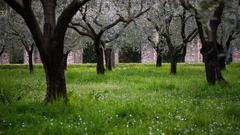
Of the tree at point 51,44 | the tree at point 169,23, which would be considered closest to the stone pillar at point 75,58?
the tree at point 169,23

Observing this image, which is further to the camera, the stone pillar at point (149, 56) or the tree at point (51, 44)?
the stone pillar at point (149, 56)

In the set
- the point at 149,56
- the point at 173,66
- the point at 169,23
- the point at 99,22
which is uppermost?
the point at 99,22

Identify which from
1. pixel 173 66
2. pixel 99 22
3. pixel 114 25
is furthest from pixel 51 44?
pixel 99 22

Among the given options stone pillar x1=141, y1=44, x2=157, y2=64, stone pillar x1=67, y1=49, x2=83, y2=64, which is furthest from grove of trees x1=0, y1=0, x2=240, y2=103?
stone pillar x1=67, y1=49, x2=83, y2=64

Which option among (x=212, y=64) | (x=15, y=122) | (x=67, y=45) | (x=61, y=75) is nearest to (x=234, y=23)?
(x=15, y=122)

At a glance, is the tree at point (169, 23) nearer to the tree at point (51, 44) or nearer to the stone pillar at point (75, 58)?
the tree at point (51, 44)

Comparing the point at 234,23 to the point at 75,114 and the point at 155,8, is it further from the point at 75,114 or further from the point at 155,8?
the point at 155,8

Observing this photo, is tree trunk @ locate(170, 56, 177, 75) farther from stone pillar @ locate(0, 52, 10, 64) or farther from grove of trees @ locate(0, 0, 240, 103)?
stone pillar @ locate(0, 52, 10, 64)

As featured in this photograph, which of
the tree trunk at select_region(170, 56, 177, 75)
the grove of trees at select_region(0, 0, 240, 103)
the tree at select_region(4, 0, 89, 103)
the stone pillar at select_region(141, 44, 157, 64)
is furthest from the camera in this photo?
the stone pillar at select_region(141, 44, 157, 64)

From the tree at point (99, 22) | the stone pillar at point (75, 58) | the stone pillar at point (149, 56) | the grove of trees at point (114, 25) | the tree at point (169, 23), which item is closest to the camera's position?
the grove of trees at point (114, 25)

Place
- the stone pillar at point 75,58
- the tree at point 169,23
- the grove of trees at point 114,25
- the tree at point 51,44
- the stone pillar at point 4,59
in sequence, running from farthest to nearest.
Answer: the stone pillar at point 75,58, the stone pillar at point 4,59, the tree at point 169,23, the tree at point 51,44, the grove of trees at point 114,25

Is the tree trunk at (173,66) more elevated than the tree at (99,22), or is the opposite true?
the tree at (99,22)

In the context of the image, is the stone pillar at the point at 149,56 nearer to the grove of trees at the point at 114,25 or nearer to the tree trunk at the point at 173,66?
the grove of trees at the point at 114,25

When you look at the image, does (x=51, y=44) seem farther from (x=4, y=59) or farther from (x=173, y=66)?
(x=4, y=59)
